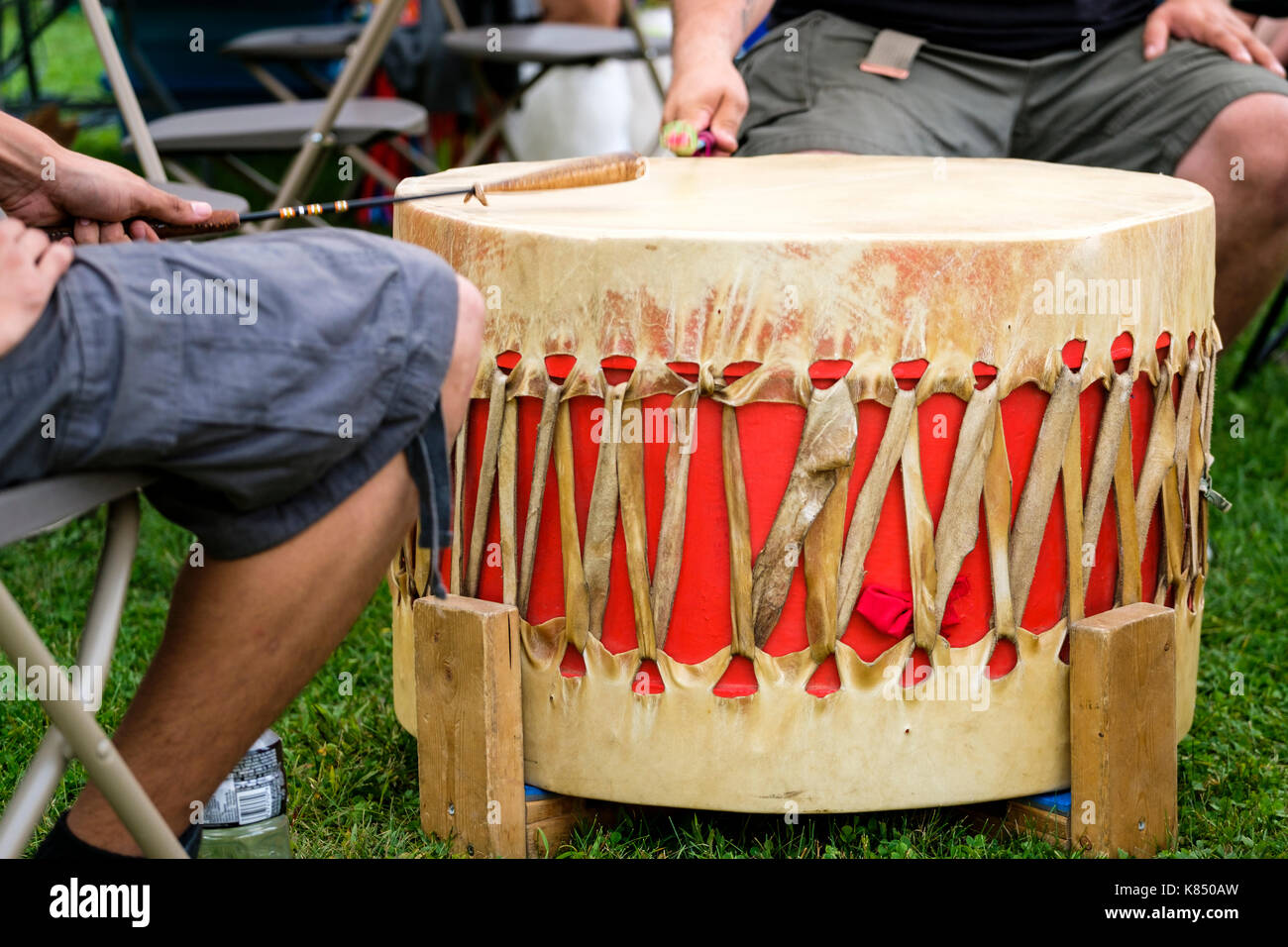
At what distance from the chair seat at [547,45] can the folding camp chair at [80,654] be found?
3.39 meters

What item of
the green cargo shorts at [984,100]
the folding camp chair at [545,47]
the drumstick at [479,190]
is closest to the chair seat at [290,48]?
the folding camp chair at [545,47]

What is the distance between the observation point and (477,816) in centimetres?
163

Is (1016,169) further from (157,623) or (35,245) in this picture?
(157,623)

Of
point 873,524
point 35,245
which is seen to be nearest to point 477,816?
point 873,524

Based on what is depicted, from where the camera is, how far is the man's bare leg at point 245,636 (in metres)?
1.20

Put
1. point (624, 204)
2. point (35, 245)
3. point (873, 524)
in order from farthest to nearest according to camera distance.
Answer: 1. point (624, 204)
2. point (873, 524)
3. point (35, 245)

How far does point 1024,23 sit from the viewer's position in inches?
99.4

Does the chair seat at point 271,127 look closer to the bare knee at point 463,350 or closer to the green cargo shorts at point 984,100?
the green cargo shorts at point 984,100

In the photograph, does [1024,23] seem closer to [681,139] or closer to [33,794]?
[681,139]

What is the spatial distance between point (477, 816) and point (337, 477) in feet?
1.91

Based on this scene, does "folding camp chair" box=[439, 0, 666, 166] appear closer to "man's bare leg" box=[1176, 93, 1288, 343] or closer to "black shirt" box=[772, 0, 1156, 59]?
"black shirt" box=[772, 0, 1156, 59]

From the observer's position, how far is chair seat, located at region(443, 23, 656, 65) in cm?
440

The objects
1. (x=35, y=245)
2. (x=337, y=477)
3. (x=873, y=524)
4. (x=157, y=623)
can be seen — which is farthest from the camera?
(x=157, y=623)
